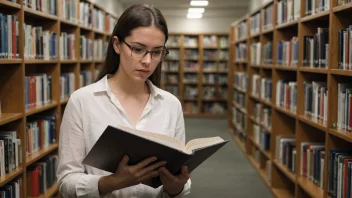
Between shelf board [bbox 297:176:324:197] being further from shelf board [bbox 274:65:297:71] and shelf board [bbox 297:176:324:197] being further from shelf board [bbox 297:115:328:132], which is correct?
shelf board [bbox 274:65:297:71]

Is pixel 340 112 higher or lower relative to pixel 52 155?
higher

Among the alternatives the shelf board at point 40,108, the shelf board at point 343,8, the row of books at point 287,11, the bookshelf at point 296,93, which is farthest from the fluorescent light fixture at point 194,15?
the shelf board at point 343,8

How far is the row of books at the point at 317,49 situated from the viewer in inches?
128

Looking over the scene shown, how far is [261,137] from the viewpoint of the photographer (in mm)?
5648

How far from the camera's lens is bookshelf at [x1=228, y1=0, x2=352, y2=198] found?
9.46ft

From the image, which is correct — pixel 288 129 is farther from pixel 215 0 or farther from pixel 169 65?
pixel 169 65

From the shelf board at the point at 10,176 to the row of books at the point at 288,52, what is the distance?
2.58 meters

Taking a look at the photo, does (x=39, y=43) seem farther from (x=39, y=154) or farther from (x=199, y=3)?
→ (x=199, y=3)

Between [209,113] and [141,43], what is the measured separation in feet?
31.8

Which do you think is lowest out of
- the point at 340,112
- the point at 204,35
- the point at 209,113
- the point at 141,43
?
the point at 209,113

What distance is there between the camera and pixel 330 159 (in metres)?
2.92

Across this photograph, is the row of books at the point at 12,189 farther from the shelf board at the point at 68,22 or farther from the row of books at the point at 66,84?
the shelf board at the point at 68,22

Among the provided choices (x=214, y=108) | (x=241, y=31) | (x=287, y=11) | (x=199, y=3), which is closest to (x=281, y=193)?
(x=287, y=11)

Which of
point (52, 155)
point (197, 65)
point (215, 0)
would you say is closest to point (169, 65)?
point (197, 65)
